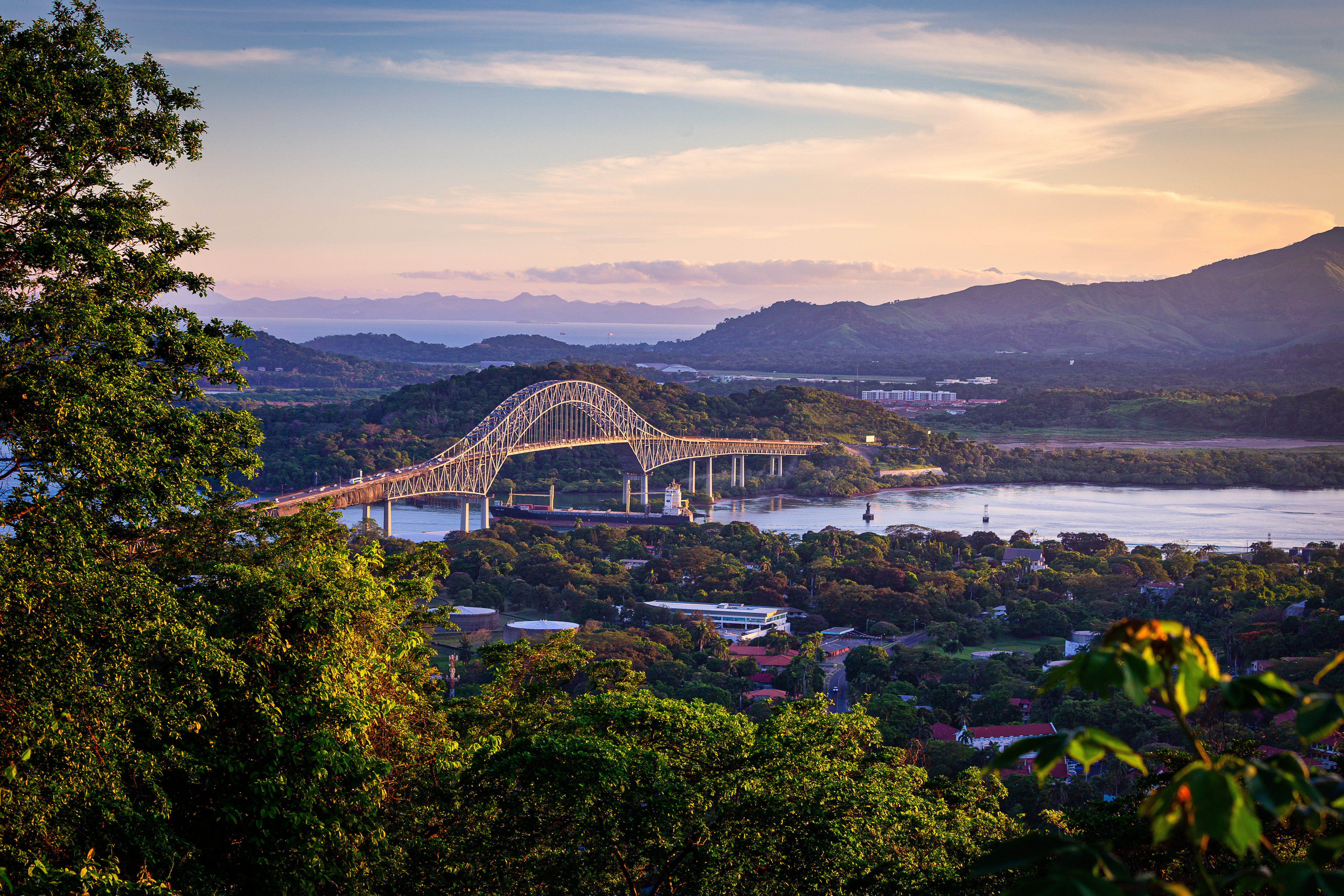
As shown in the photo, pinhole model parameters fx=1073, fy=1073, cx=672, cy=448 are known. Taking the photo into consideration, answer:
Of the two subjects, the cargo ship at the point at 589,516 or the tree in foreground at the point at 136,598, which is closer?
the tree in foreground at the point at 136,598

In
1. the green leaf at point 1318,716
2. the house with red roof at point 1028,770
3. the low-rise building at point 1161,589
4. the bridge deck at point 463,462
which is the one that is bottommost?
the house with red roof at point 1028,770

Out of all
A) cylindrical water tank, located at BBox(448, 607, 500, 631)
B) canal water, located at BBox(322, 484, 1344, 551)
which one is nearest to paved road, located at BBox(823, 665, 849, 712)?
cylindrical water tank, located at BBox(448, 607, 500, 631)

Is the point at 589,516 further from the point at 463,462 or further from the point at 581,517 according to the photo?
the point at 463,462

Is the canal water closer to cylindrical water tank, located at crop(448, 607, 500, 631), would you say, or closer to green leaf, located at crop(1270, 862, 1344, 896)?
cylindrical water tank, located at crop(448, 607, 500, 631)

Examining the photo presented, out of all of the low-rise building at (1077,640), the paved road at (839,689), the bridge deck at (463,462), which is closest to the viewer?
the paved road at (839,689)

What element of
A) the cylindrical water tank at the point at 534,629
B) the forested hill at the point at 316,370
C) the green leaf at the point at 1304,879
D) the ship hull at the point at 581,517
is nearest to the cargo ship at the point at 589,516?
the ship hull at the point at 581,517

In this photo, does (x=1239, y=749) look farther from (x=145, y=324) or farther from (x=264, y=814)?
(x=145, y=324)

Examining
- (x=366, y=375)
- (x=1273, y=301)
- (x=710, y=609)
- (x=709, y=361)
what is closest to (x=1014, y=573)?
(x=710, y=609)

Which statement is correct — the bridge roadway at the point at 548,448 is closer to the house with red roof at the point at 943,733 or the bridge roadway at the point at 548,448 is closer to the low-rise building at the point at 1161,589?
the house with red roof at the point at 943,733
